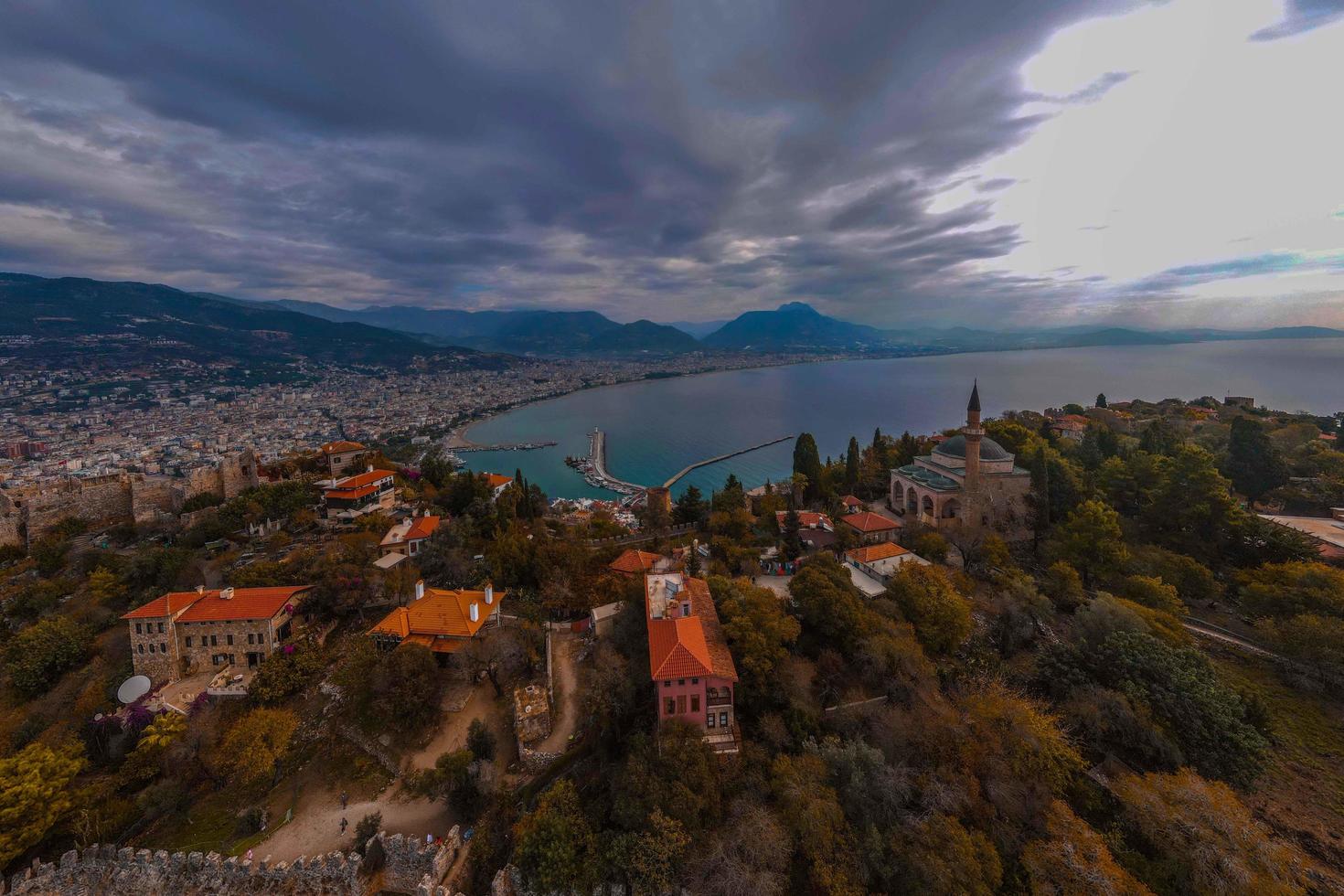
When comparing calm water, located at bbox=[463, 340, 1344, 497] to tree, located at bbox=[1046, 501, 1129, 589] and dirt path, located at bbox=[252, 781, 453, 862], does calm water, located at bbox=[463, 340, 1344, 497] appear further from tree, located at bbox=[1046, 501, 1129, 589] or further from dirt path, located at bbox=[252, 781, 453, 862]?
dirt path, located at bbox=[252, 781, 453, 862]

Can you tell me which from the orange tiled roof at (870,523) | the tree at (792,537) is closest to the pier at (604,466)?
the tree at (792,537)

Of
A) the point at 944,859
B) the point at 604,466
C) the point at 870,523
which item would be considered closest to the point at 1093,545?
the point at 870,523

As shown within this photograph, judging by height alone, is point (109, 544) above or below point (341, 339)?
below

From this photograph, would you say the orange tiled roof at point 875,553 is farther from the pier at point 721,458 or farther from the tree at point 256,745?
the pier at point 721,458

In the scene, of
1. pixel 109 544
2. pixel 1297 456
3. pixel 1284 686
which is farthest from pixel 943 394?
pixel 109 544

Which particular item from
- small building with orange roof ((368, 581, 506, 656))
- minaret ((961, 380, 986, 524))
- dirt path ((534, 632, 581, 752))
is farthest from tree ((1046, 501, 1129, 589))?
small building with orange roof ((368, 581, 506, 656))

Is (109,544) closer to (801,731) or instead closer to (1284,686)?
(801,731)

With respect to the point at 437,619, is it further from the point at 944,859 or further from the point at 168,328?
the point at 168,328
